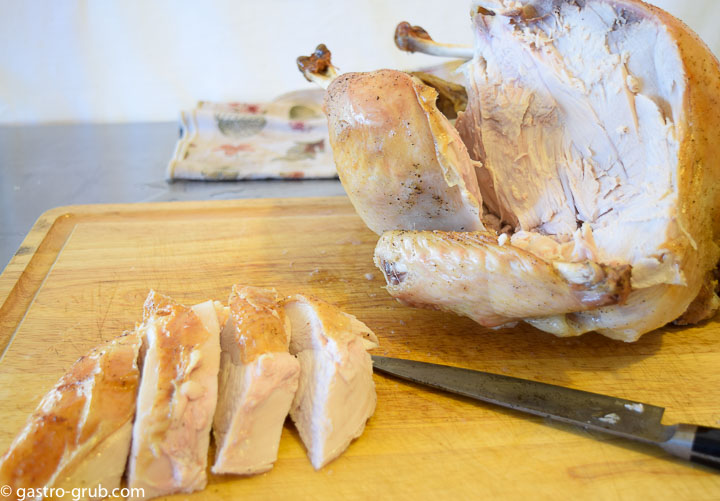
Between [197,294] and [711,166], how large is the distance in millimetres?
1529

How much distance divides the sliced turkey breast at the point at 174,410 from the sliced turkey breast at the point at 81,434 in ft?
0.10

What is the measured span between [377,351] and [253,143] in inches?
81.2

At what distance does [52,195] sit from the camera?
2988 millimetres

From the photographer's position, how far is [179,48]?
462 cm

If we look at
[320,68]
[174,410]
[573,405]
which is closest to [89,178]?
[320,68]

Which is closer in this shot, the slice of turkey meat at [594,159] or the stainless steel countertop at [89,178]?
the slice of turkey meat at [594,159]

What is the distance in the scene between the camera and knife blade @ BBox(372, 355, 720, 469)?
4.17 feet

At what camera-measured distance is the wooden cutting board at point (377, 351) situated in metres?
1.29

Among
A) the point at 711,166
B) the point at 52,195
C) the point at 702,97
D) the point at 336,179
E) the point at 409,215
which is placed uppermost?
the point at 702,97

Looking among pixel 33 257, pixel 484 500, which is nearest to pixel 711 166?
pixel 484 500

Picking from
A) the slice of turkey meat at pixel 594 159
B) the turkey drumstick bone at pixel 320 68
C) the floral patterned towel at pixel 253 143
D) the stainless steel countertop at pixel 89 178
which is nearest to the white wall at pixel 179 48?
the stainless steel countertop at pixel 89 178

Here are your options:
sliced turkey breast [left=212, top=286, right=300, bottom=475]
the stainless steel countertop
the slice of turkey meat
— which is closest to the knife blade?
the slice of turkey meat

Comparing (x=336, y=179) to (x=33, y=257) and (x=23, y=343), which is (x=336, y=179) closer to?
(x=33, y=257)

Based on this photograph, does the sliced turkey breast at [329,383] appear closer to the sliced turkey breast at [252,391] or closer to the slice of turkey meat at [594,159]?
the sliced turkey breast at [252,391]
